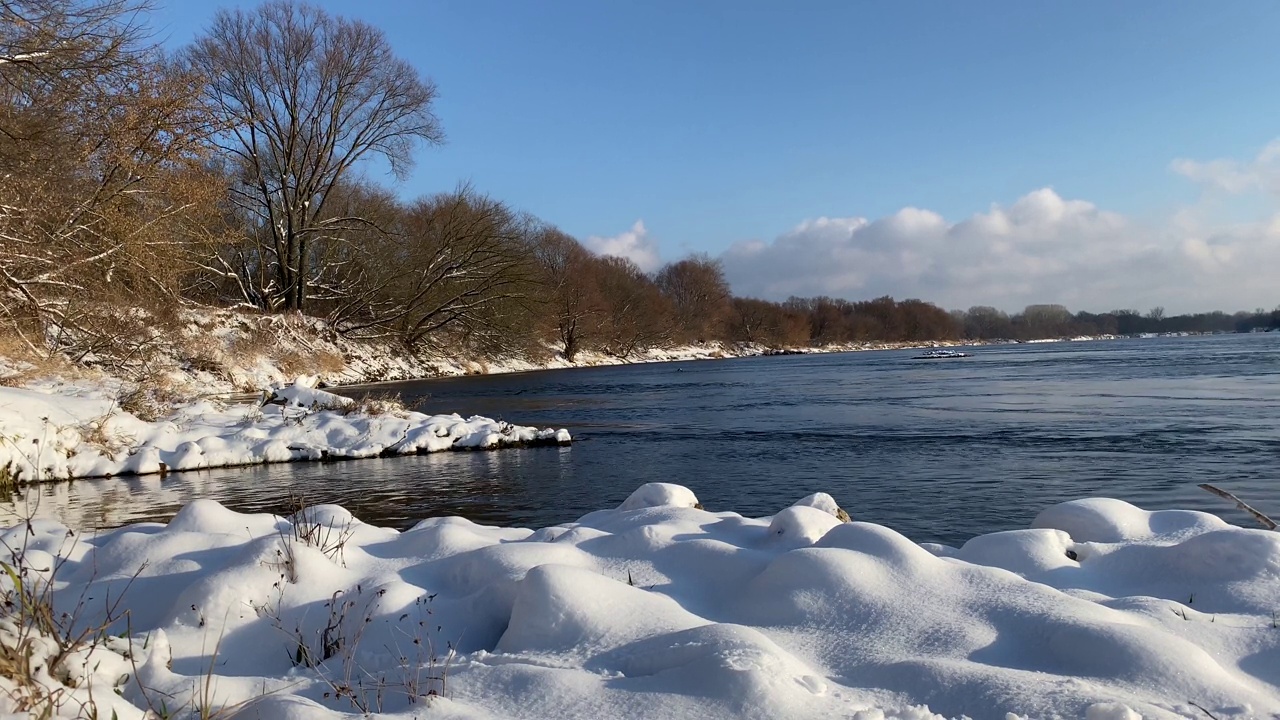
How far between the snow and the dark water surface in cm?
362

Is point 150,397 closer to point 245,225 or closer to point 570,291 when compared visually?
point 245,225

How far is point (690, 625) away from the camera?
3.51 m

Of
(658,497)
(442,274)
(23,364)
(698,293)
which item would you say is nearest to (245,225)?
(442,274)

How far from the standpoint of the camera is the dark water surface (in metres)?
9.41

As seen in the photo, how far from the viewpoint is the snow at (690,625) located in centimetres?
275

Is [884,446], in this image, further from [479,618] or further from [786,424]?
[479,618]

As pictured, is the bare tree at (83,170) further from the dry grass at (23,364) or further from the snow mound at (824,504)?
the snow mound at (824,504)

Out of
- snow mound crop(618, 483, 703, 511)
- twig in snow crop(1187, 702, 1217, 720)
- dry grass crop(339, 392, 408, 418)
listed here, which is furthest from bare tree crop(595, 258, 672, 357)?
twig in snow crop(1187, 702, 1217, 720)

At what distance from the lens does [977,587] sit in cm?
377

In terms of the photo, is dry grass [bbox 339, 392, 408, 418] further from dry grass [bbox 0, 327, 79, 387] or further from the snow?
the snow

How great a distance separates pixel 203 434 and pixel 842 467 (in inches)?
442

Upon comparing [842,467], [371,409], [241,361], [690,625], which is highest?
[241,361]

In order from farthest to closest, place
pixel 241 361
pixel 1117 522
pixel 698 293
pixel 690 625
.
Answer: pixel 698 293
pixel 241 361
pixel 1117 522
pixel 690 625

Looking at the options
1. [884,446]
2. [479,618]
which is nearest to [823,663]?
[479,618]
